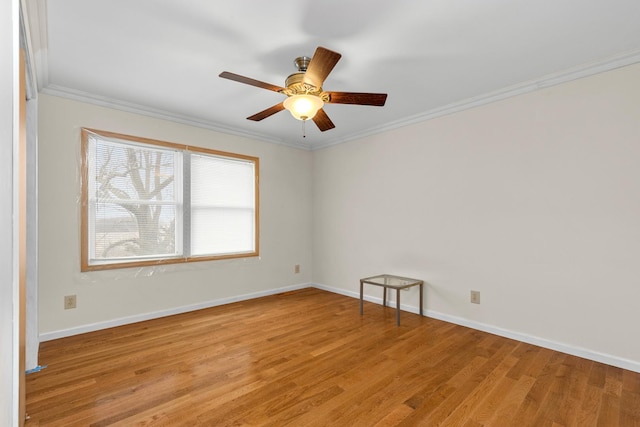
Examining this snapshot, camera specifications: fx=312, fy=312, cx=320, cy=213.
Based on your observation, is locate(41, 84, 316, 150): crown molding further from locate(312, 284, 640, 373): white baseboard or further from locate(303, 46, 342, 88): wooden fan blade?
locate(312, 284, 640, 373): white baseboard

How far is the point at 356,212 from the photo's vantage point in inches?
175

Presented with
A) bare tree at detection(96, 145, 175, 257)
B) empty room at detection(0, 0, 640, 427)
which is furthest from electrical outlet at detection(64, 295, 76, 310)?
bare tree at detection(96, 145, 175, 257)

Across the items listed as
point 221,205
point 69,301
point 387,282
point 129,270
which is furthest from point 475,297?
point 69,301

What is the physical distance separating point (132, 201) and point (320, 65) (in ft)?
8.47

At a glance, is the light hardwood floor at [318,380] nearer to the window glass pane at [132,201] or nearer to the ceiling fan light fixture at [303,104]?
the window glass pane at [132,201]

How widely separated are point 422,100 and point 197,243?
309 cm

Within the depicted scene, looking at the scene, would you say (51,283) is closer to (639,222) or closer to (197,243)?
(197,243)

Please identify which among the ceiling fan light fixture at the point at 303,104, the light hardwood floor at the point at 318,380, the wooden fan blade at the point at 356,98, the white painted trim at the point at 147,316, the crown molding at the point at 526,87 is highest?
the crown molding at the point at 526,87

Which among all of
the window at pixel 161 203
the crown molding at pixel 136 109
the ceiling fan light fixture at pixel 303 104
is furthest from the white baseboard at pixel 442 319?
the ceiling fan light fixture at pixel 303 104

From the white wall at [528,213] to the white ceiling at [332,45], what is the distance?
13.6 inches

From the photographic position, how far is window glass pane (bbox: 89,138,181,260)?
3.17m

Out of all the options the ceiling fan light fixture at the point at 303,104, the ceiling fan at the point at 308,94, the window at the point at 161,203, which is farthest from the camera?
the window at the point at 161,203

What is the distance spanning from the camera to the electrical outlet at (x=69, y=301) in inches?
118

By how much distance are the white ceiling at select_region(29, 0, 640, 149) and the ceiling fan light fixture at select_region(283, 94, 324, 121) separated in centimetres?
39
